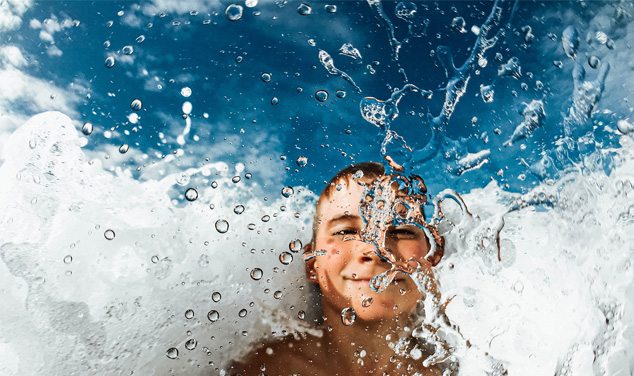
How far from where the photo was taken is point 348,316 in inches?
34.0

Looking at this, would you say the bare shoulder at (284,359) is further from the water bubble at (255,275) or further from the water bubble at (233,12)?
the water bubble at (233,12)

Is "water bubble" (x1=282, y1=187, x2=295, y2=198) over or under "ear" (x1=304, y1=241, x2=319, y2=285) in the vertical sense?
over

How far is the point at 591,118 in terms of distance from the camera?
934mm

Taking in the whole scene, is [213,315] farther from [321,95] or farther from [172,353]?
[321,95]

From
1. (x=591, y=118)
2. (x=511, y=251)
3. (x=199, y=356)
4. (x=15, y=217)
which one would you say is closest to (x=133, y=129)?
(x=15, y=217)

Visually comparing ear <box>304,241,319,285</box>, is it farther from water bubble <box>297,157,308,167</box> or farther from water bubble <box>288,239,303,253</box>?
water bubble <box>297,157,308,167</box>

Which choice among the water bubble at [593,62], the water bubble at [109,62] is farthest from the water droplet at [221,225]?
the water bubble at [593,62]

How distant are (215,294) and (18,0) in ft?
2.44

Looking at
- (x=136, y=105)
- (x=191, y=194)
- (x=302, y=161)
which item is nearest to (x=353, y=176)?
(x=302, y=161)

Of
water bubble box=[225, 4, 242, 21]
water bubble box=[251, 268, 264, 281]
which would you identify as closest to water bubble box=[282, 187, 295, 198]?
water bubble box=[251, 268, 264, 281]

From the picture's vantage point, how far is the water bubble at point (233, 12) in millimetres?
850

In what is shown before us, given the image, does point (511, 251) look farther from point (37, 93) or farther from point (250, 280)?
point (37, 93)

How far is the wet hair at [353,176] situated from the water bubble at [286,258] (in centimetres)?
6

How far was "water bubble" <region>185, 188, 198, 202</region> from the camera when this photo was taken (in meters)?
0.79
